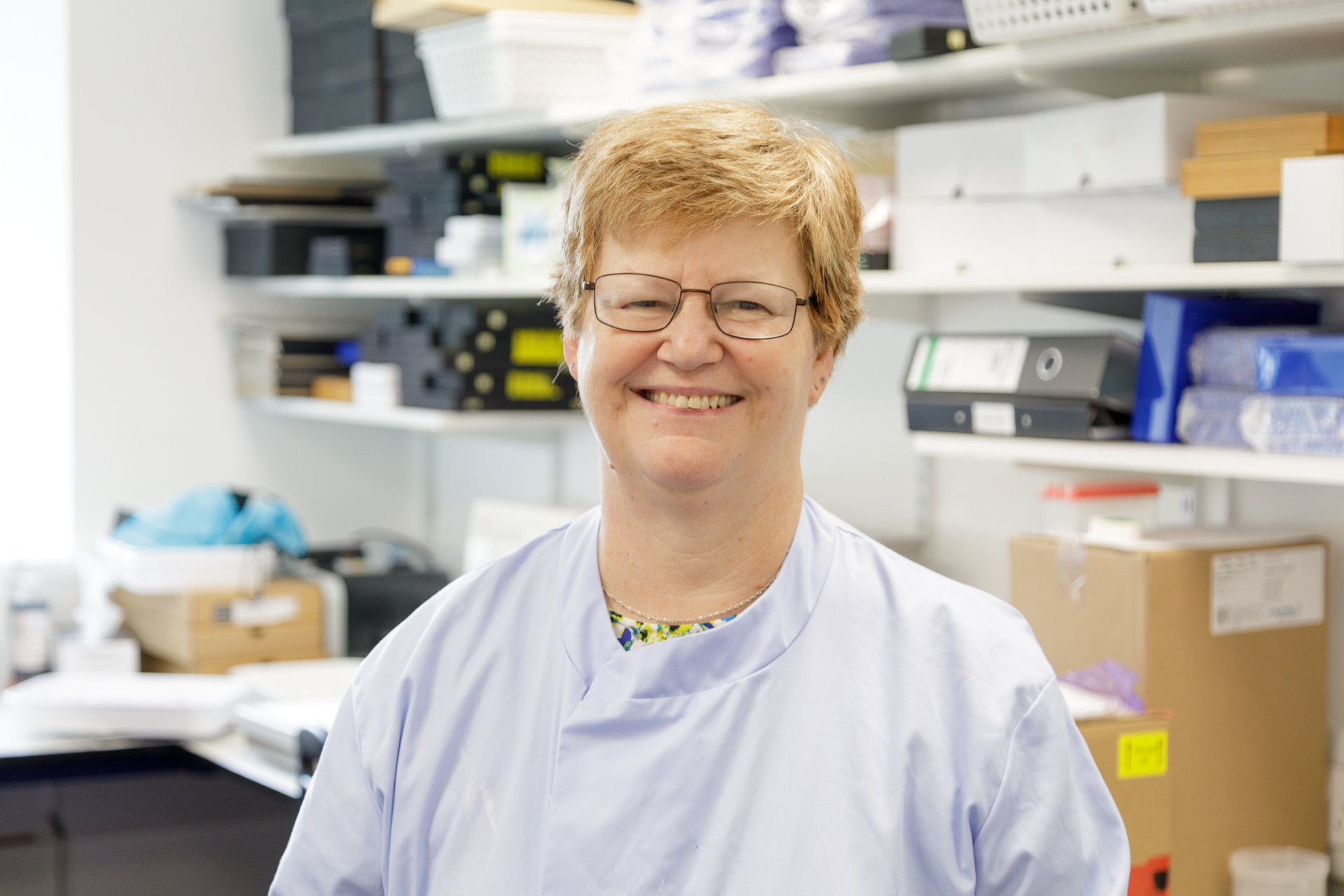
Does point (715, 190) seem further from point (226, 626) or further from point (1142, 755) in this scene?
point (226, 626)

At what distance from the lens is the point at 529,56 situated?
8.96 ft

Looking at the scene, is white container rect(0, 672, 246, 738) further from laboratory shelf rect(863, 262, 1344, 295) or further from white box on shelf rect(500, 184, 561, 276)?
laboratory shelf rect(863, 262, 1344, 295)

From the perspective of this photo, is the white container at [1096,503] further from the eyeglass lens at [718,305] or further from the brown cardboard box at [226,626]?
the brown cardboard box at [226,626]

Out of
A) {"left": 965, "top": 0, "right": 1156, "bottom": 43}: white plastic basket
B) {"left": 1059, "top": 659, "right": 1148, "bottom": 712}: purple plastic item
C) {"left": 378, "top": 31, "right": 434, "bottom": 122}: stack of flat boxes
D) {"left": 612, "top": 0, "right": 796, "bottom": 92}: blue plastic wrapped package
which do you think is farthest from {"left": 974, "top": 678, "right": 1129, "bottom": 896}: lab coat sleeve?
{"left": 378, "top": 31, "right": 434, "bottom": 122}: stack of flat boxes

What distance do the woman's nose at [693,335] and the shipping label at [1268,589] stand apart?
1.01m

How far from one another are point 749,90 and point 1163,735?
1149 millimetres

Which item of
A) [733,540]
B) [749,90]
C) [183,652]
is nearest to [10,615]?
[183,652]

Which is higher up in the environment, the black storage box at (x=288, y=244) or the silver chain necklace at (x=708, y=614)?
the black storage box at (x=288, y=244)

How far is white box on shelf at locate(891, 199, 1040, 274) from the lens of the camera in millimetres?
2051

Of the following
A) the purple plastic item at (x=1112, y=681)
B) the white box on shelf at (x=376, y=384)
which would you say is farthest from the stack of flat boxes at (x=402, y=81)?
the purple plastic item at (x=1112, y=681)

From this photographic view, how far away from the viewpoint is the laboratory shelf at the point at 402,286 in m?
2.86

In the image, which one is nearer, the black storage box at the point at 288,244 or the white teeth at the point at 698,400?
the white teeth at the point at 698,400

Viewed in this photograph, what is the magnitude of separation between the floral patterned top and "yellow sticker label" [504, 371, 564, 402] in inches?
75.1

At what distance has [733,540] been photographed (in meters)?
1.26
